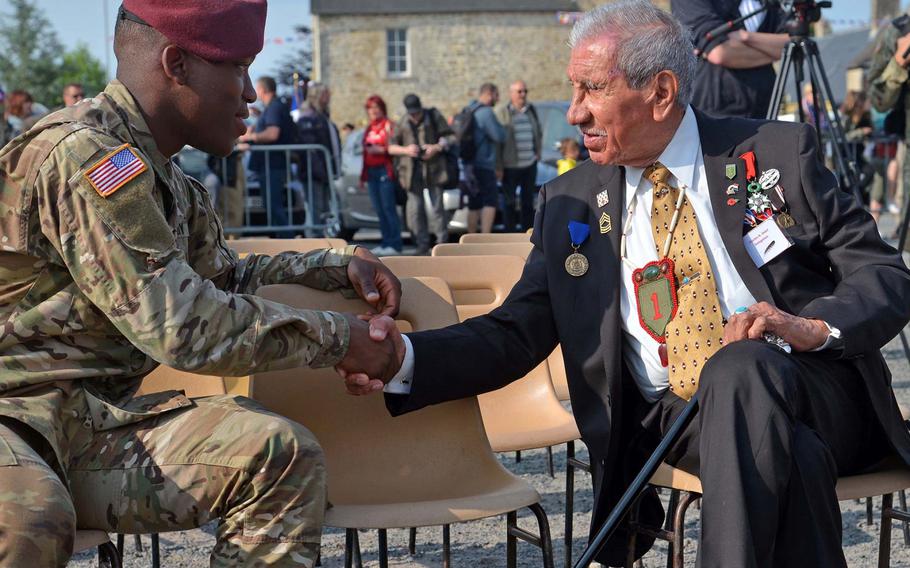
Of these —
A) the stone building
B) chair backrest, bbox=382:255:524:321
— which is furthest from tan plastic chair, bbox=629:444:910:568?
the stone building

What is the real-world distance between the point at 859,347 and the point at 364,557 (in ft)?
6.64

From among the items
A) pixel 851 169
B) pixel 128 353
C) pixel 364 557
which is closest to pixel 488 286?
pixel 364 557

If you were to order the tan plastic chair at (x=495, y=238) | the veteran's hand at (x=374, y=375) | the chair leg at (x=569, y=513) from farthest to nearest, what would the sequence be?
the tan plastic chair at (x=495, y=238) < the chair leg at (x=569, y=513) < the veteran's hand at (x=374, y=375)

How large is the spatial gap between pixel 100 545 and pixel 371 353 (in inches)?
28.9

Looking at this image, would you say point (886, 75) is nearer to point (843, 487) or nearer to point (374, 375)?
point (843, 487)

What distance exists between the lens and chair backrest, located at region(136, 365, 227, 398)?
3516 millimetres

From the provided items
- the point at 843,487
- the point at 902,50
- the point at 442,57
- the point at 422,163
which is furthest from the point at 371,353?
the point at 442,57

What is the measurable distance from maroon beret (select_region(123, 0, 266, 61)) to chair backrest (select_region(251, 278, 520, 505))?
73cm

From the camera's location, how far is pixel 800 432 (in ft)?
8.68

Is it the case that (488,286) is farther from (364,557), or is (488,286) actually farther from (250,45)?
(250,45)

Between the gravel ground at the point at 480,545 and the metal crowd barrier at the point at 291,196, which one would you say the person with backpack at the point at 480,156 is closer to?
the metal crowd barrier at the point at 291,196

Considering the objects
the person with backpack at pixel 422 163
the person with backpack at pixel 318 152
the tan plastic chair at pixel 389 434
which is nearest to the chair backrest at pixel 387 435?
the tan plastic chair at pixel 389 434

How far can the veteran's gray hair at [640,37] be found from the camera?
3.10 m

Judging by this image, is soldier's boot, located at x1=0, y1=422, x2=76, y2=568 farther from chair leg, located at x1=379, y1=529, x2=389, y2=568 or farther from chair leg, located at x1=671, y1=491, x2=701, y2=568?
chair leg, located at x1=671, y1=491, x2=701, y2=568
